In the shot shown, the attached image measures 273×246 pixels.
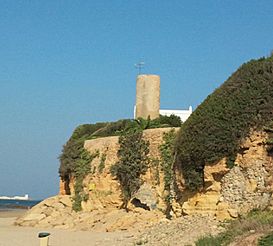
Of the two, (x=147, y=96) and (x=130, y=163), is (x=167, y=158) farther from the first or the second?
(x=147, y=96)

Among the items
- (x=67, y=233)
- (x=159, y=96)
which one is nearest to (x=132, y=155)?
(x=67, y=233)

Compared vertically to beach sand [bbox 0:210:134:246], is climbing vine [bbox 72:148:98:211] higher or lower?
higher

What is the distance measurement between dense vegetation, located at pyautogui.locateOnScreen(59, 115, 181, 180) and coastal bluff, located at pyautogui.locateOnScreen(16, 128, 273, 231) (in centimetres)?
76

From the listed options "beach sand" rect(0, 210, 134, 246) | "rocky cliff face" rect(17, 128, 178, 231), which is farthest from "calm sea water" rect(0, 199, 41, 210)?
"beach sand" rect(0, 210, 134, 246)

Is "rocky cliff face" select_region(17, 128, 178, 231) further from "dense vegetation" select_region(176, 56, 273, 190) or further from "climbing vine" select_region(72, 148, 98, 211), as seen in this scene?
"dense vegetation" select_region(176, 56, 273, 190)

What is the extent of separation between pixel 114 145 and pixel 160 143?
11.7 ft

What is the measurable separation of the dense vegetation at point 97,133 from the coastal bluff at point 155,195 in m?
0.76

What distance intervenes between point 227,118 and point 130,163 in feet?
27.5

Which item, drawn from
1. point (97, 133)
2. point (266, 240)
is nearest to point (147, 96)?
point (97, 133)

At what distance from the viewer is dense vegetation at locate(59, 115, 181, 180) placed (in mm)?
28141

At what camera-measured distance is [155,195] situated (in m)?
24.0

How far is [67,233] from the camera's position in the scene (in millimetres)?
23547

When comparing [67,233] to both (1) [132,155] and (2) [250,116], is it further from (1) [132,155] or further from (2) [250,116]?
(2) [250,116]

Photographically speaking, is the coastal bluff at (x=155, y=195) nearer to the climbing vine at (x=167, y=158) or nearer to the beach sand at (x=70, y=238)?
the climbing vine at (x=167, y=158)
